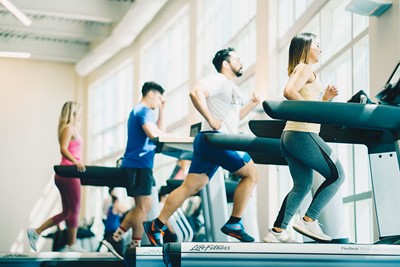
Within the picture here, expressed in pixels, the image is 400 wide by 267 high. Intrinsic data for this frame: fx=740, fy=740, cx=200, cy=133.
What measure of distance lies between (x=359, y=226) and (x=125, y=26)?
22.0ft

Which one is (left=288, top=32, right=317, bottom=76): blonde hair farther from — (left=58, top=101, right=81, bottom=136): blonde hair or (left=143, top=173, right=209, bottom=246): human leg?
(left=58, top=101, right=81, bottom=136): blonde hair

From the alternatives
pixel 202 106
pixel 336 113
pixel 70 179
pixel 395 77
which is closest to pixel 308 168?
pixel 336 113

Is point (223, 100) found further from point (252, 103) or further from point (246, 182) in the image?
point (246, 182)

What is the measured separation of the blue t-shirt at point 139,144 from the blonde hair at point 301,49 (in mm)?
1506

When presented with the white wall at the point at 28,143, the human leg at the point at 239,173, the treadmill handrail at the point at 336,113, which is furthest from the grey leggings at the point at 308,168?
the white wall at the point at 28,143

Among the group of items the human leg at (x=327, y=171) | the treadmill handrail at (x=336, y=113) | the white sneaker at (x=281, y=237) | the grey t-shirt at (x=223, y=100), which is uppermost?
the grey t-shirt at (x=223, y=100)

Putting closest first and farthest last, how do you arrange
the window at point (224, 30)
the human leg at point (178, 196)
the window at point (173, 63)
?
1. the human leg at point (178, 196)
2. the window at point (224, 30)
3. the window at point (173, 63)

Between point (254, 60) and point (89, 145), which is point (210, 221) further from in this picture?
point (89, 145)

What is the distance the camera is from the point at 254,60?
330 inches

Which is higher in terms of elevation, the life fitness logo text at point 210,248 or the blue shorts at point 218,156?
the blue shorts at point 218,156

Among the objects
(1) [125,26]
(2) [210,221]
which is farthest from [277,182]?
(1) [125,26]

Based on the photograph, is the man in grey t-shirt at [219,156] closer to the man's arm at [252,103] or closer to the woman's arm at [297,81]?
the man's arm at [252,103]

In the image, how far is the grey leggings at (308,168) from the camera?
11.7 feet

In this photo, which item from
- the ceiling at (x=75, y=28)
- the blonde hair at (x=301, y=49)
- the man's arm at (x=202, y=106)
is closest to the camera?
the blonde hair at (x=301, y=49)
